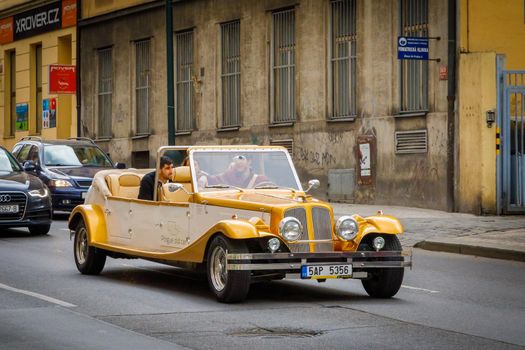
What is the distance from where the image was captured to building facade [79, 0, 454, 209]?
82.2ft

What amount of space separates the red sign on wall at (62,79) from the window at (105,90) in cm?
115

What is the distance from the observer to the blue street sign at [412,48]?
23.4 meters

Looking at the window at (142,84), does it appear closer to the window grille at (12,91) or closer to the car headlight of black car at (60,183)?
the window grille at (12,91)

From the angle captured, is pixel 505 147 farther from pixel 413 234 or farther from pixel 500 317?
pixel 500 317

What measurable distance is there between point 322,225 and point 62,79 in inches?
1138

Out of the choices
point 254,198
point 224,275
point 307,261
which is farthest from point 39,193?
point 307,261

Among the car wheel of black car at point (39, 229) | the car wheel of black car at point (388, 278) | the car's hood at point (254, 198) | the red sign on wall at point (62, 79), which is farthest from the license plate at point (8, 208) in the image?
the red sign on wall at point (62, 79)

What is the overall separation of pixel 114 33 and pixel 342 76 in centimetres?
1234

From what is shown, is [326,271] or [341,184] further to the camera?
[341,184]

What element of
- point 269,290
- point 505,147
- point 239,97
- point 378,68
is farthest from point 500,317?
point 239,97

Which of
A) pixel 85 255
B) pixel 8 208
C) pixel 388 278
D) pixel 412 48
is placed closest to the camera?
pixel 388 278

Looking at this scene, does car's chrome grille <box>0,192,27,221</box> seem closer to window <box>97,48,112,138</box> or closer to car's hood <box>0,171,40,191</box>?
car's hood <box>0,171,40,191</box>

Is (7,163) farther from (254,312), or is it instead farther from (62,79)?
(62,79)

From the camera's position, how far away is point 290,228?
11.5 meters
